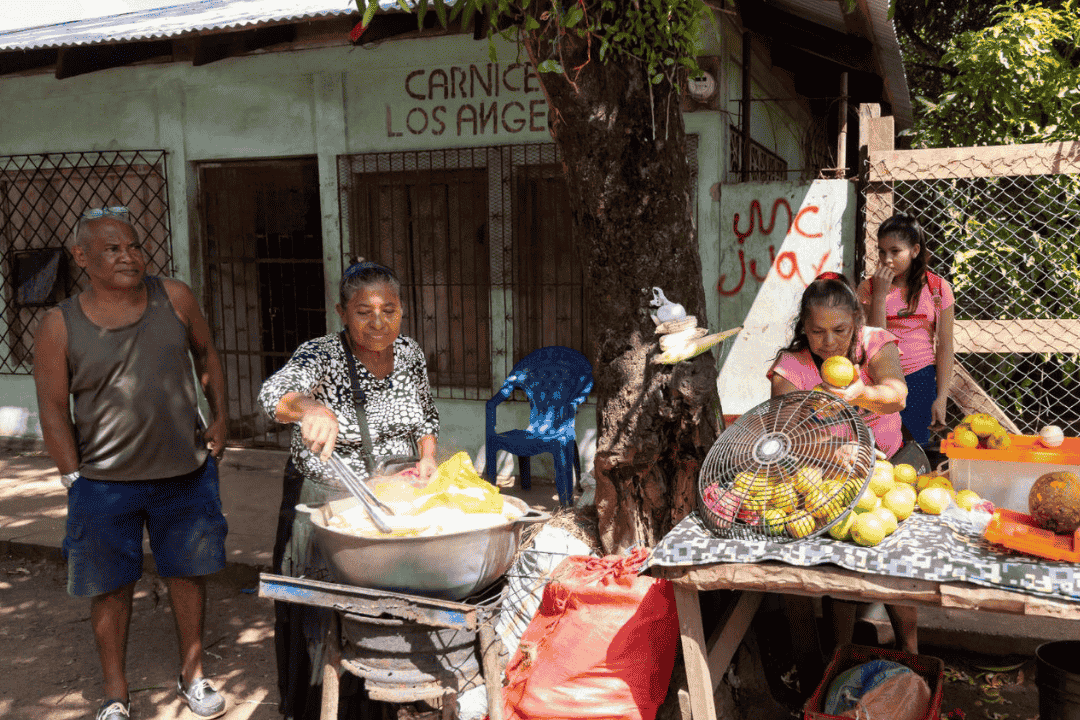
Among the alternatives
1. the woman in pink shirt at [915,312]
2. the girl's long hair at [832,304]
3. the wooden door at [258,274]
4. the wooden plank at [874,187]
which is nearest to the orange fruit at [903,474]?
the girl's long hair at [832,304]

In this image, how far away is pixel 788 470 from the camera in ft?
8.37

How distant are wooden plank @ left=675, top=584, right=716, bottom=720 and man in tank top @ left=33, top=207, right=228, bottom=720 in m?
1.97

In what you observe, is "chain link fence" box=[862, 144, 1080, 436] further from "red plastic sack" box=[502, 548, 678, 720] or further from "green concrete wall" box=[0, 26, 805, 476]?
"red plastic sack" box=[502, 548, 678, 720]

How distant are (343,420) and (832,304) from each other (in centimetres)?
179

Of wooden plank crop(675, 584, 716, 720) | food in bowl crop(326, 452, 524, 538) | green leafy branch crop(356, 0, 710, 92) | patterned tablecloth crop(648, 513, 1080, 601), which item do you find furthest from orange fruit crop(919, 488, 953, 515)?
green leafy branch crop(356, 0, 710, 92)

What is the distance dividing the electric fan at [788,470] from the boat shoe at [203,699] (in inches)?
84.8

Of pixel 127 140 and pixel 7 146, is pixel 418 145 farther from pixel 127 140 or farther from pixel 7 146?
pixel 7 146

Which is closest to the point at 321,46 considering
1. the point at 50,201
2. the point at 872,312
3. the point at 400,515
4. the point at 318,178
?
the point at 318,178

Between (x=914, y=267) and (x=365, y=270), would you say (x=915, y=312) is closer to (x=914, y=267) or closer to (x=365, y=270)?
(x=914, y=267)

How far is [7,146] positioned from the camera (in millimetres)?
7645

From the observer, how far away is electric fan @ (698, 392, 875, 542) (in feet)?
8.04

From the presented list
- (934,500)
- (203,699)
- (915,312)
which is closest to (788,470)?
(934,500)

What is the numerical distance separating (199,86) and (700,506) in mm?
6079

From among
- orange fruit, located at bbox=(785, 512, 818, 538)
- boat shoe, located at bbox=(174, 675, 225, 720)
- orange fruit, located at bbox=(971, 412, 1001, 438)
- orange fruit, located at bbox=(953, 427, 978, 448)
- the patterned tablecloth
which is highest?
orange fruit, located at bbox=(971, 412, 1001, 438)
